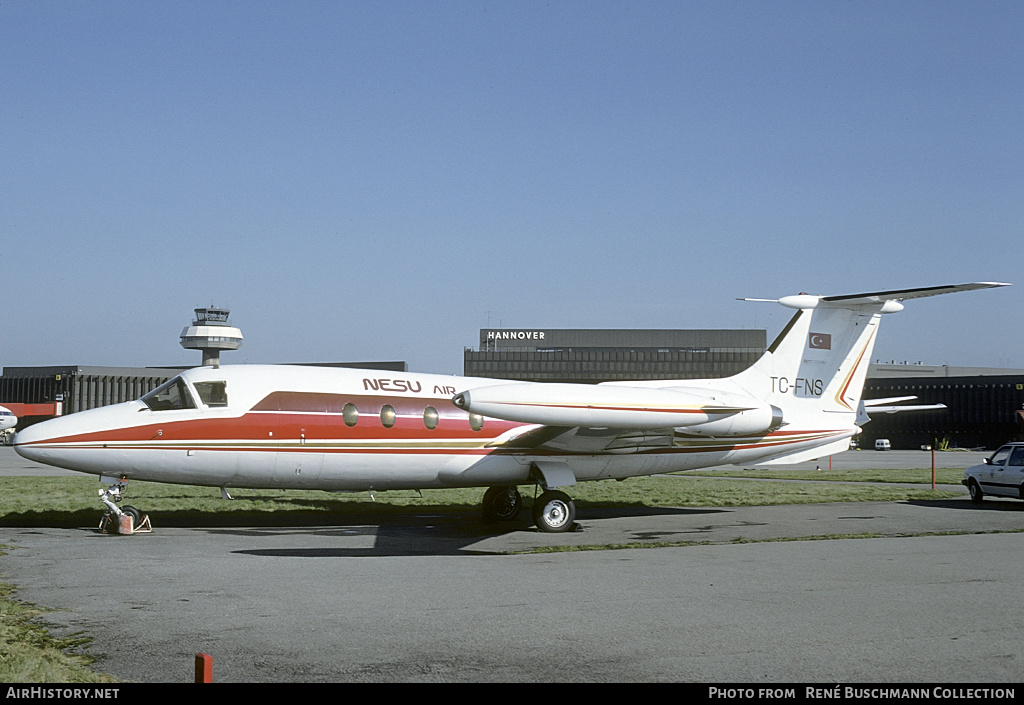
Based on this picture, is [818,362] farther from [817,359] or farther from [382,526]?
[382,526]

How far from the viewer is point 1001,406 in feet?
307

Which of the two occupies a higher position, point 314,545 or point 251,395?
point 251,395

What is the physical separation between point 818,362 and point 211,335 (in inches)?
4238

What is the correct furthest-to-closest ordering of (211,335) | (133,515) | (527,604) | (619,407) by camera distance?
(211,335) → (133,515) → (619,407) → (527,604)

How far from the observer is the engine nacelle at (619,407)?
15.5 metres

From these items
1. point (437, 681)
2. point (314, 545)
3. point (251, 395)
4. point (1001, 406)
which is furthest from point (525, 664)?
point (1001, 406)

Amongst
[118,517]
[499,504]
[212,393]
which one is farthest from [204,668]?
[499,504]

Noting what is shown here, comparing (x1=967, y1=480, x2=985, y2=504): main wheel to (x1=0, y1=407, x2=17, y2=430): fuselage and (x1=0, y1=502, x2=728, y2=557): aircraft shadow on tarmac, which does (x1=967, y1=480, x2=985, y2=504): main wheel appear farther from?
(x1=0, y1=407, x2=17, y2=430): fuselage

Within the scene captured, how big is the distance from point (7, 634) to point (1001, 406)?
3955 inches

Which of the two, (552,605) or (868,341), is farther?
(868,341)

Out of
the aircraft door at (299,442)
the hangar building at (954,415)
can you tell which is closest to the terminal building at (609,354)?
the hangar building at (954,415)

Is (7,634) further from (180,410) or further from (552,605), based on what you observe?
(180,410)

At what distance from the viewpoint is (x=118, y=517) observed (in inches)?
667

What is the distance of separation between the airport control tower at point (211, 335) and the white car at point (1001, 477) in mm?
104836
